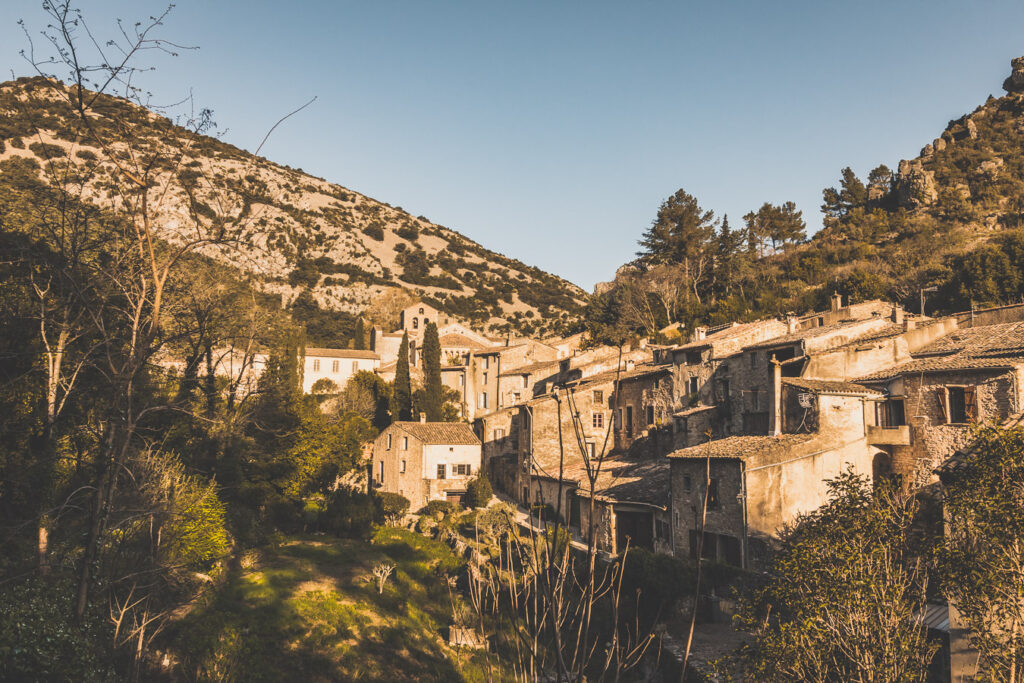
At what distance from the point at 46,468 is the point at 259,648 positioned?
8.33 m

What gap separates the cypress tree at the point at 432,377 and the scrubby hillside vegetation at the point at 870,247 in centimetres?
1840

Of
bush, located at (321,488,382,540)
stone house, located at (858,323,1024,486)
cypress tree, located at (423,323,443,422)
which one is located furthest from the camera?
cypress tree, located at (423,323,443,422)

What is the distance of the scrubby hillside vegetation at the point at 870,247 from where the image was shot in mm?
52463

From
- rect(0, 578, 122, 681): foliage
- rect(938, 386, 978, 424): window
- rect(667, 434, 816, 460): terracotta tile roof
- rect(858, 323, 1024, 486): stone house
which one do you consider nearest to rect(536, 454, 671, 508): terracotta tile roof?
rect(667, 434, 816, 460): terracotta tile roof

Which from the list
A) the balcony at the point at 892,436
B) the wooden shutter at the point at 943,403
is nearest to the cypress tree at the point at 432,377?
the balcony at the point at 892,436

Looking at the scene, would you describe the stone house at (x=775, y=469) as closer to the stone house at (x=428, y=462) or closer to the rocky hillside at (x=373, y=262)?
the stone house at (x=428, y=462)

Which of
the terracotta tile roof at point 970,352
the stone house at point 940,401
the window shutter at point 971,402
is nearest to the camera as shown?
the stone house at point 940,401

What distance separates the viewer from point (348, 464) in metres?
43.8

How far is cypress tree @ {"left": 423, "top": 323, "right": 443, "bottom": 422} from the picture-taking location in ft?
170

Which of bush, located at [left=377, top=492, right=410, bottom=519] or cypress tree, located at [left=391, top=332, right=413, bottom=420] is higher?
cypress tree, located at [left=391, top=332, right=413, bottom=420]

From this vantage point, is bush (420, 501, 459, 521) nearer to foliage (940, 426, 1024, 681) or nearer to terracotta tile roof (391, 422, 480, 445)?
terracotta tile roof (391, 422, 480, 445)

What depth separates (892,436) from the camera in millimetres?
25469

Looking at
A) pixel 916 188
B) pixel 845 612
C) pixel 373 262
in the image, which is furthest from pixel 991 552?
pixel 373 262

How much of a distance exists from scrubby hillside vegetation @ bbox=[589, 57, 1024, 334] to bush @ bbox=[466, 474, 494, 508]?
24977mm
